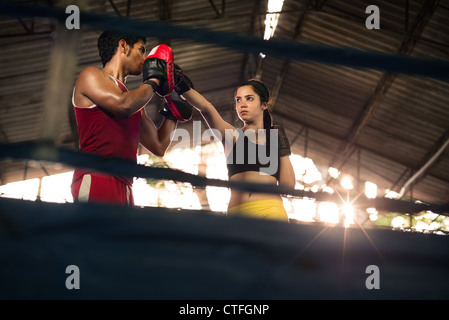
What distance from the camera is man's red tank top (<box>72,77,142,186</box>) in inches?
83.5

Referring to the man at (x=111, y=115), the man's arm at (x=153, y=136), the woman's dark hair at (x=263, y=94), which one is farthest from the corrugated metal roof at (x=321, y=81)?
the man at (x=111, y=115)

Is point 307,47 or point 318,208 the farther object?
point 318,208

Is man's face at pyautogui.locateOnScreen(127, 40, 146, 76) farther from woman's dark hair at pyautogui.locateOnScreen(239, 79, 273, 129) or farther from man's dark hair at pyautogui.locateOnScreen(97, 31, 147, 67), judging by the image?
woman's dark hair at pyautogui.locateOnScreen(239, 79, 273, 129)

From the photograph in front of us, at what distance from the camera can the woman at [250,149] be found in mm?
2504

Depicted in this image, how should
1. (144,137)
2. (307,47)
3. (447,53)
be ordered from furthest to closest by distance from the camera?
1. (447,53)
2. (144,137)
3. (307,47)

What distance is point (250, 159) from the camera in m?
2.59

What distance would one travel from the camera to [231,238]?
993 mm

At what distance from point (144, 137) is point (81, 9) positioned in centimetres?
141

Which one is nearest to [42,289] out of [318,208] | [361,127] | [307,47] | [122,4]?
[307,47]

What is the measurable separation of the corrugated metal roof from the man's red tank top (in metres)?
5.10

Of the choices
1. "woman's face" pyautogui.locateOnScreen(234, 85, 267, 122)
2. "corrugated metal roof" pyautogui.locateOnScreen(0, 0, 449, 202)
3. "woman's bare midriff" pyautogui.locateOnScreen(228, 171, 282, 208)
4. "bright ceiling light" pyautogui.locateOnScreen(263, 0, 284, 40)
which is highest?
"bright ceiling light" pyautogui.locateOnScreen(263, 0, 284, 40)

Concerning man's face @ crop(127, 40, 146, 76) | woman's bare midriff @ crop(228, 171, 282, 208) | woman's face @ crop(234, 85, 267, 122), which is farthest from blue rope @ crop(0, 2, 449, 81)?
woman's face @ crop(234, 85, 267, 122)

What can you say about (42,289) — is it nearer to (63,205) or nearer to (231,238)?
(63,205)

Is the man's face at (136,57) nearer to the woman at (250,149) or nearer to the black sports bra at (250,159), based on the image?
the woman at (250,149)
